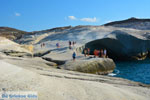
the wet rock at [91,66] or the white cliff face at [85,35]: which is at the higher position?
the white cliff face at [85,35]

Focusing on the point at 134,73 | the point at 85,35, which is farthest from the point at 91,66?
the point at 85,35

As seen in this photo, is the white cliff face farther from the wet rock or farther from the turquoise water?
the wet rock

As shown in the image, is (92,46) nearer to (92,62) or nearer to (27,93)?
(92,62)

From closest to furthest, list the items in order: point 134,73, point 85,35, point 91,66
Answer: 1. point 91,66
2. point 134,73
3. point 85,35

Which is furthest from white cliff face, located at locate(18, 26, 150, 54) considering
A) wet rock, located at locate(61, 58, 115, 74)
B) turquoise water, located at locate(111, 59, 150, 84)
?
wet rock, located at locate(61, 58, 115, 74)

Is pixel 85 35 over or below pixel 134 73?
over

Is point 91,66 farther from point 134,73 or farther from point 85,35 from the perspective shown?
point 85,35

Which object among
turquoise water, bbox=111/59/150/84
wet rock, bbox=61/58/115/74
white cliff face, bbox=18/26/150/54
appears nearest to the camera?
wet rock, bbox=61/58/115/74

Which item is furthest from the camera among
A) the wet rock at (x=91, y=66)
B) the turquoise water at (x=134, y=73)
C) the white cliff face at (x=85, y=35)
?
the white cliff face at (x=85, y=35)

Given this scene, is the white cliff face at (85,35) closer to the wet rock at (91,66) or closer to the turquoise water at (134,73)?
the turquoise water at (134,73)

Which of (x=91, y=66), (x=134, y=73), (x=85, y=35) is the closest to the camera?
(x=91, y=66)

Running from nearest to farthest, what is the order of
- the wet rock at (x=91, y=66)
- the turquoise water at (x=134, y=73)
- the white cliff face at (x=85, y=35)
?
1. the wet rock at (x=91, y=66)
2. the turquoise water at (x=134, y=73)
3. the white cliff face at (x=85, y=35)

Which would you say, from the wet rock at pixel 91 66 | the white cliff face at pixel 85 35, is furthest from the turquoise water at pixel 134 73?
the white cliff face at pixel 85 35

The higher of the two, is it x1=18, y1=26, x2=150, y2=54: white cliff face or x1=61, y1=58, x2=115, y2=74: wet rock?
x1=18, y1=26, x2=150, y2=54: white cliff face
